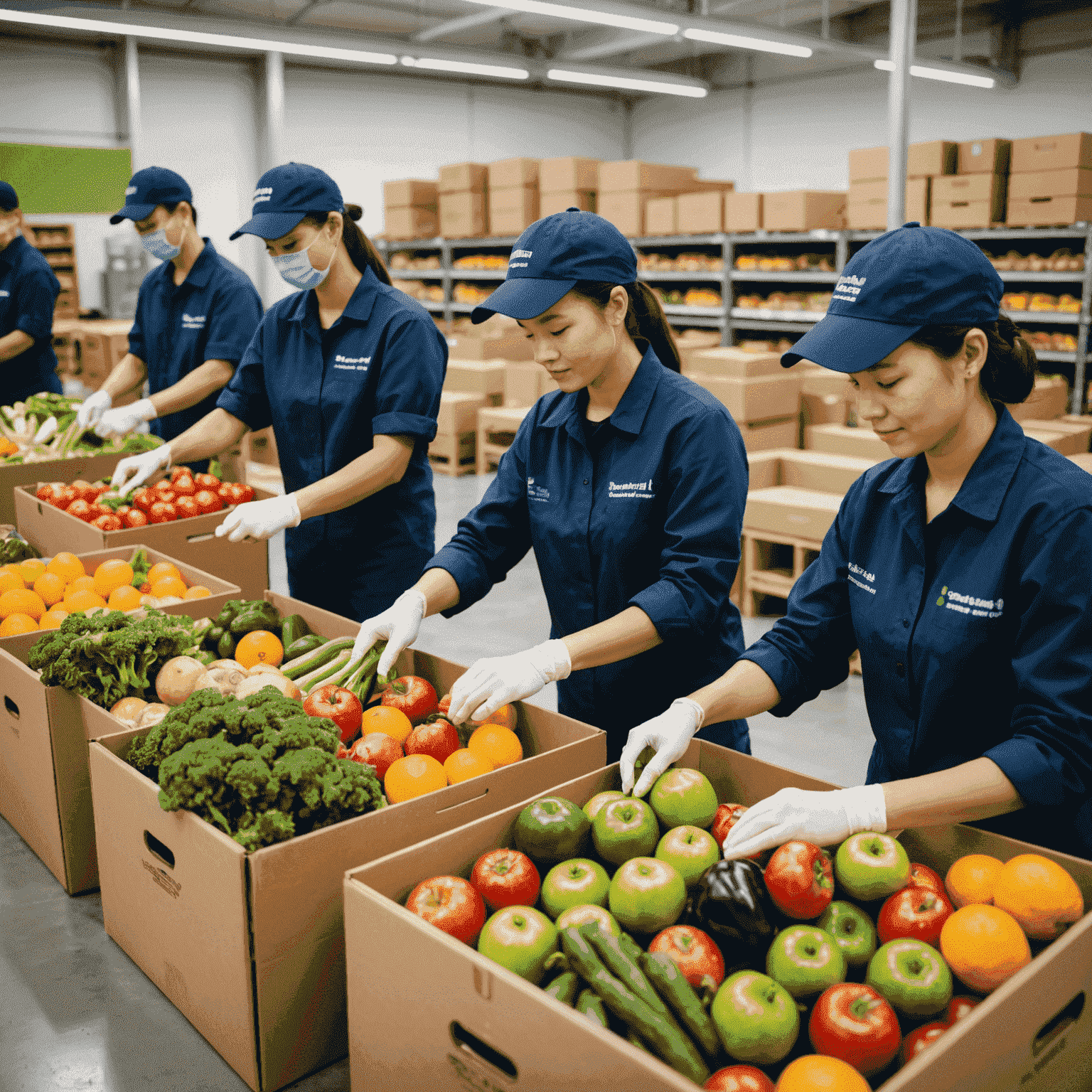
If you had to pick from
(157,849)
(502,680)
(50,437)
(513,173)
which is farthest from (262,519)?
(513,173)

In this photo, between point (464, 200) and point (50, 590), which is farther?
point (464, 200)

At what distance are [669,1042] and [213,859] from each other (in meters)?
0.68

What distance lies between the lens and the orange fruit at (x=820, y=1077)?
1025 millimetres

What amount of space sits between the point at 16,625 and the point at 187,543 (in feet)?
2.58

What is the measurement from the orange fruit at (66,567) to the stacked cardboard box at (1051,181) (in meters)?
8.31

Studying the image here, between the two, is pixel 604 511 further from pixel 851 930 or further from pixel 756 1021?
pixel 756 1021

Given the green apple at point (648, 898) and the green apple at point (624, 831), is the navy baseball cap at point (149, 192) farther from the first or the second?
the green apple at point (648, 898)

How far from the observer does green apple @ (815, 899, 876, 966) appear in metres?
1.25

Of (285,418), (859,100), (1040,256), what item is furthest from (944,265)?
(859,100)

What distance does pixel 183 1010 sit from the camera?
60.7 inches

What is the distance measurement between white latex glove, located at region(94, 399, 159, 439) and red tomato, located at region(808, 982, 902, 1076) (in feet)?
11.1

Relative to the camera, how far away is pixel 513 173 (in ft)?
38.2

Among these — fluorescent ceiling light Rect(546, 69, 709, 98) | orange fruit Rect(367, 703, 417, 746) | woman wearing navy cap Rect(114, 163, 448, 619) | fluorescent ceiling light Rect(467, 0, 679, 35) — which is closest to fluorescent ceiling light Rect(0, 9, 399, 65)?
fluorescent ceiling light Rect(546, 69, 709, 98)

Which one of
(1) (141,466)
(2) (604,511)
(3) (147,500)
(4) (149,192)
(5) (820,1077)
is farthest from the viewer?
(4) (149,192)
